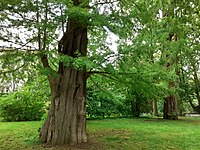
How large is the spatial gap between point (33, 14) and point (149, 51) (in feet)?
8.98

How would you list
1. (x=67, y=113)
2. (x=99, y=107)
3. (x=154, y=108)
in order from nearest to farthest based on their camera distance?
1. (x=67, y=113)
2. (x=99, y=107)
3. (x=154, y=108)

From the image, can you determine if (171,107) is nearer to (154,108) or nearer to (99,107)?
(99,107)

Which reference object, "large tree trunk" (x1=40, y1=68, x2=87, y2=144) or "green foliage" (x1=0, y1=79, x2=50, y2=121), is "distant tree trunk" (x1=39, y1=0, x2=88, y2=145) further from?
"green foliage" (x1=0, y1=79, x2=50, y2=121)

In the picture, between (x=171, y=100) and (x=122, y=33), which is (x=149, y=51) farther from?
(x=171, y=100)

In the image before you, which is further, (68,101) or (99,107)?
(99,107)

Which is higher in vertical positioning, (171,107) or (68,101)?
(68,101)

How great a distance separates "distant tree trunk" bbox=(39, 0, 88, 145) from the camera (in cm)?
659

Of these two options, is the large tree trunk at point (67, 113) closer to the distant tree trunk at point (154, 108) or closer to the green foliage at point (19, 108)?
the green foliage at point (19, 108)

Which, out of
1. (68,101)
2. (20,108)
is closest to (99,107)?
(20,108)

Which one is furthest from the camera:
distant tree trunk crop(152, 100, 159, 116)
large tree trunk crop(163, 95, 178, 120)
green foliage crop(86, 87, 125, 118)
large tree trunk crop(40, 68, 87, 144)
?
distant tree trunk crop(152, 100, 159, 116)

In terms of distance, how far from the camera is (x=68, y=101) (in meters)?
6.73

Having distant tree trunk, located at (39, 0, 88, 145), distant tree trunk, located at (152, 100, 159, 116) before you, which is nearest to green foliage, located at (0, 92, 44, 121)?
distant tree trunk, located at (39, 0, 88, 145)

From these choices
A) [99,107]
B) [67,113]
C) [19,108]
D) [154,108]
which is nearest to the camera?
[67,113]

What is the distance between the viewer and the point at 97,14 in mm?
5500
